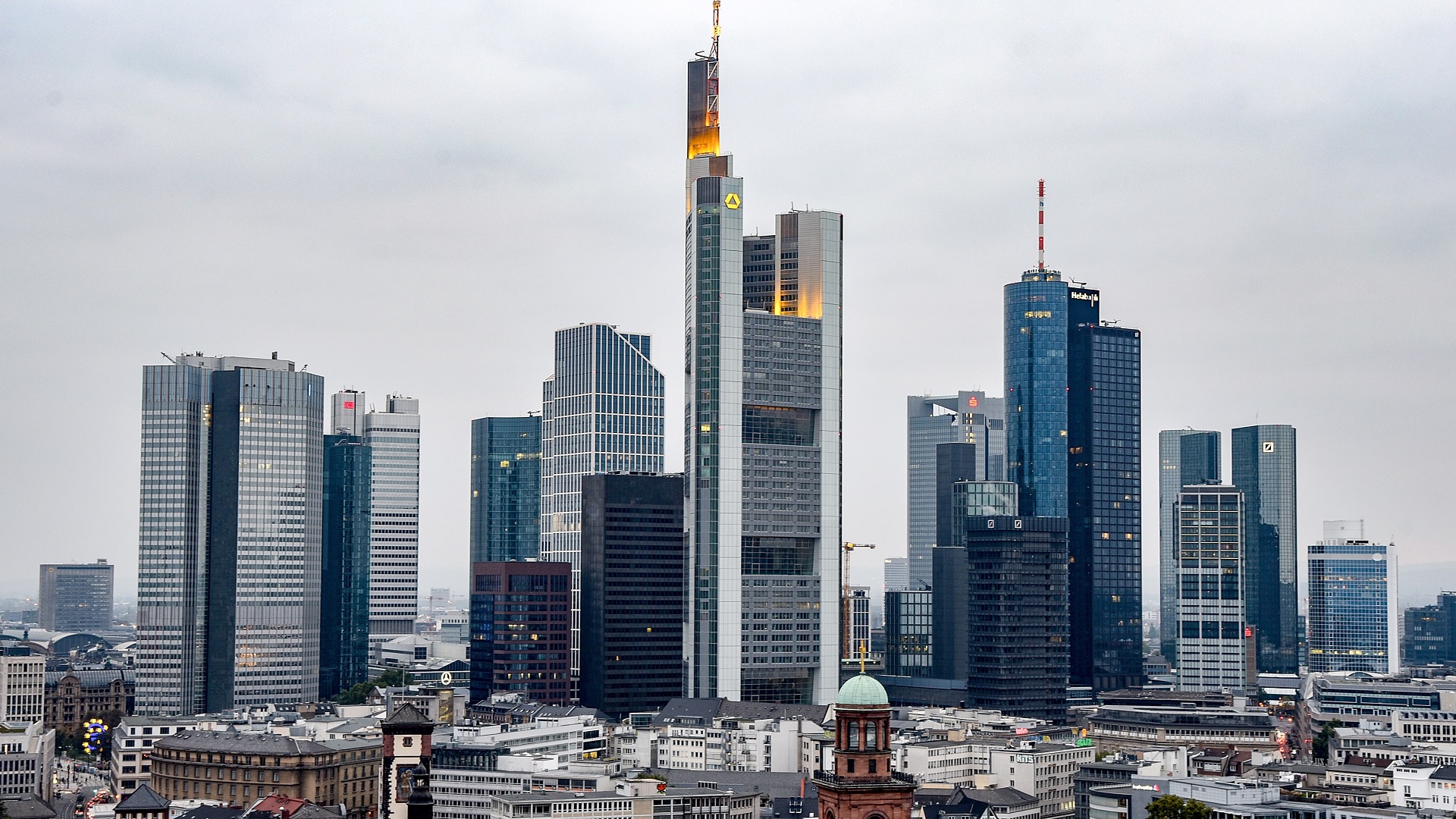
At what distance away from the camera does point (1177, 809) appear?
580 ft

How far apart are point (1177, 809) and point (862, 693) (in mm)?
76321

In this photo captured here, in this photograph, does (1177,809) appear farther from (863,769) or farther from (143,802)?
(143,802)

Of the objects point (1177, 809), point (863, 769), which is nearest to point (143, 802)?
point (863, 769)

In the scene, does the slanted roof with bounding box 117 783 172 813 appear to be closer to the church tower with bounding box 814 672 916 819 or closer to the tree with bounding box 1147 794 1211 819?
the church tower with bounding box 814 672 916 819

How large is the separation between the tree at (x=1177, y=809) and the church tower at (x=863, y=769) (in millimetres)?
72310

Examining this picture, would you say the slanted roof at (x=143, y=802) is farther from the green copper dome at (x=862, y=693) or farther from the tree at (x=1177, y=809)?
the tree at (x=1177, y=809)

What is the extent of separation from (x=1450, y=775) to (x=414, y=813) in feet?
439

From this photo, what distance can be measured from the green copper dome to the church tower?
4 centimetres

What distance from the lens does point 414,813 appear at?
3851 inches

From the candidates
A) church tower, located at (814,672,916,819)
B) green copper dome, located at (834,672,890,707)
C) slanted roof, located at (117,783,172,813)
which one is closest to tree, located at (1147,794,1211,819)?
green copper dome, located at (834,672,890,707)

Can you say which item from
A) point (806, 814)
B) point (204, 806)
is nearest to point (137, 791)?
point (204, 806)

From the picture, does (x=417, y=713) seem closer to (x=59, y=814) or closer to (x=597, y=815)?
(x=597, y=815)

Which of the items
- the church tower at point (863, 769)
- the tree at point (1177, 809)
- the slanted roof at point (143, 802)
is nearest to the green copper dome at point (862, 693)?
the church tower at point (863, 769)

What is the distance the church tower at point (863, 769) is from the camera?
106312mm
